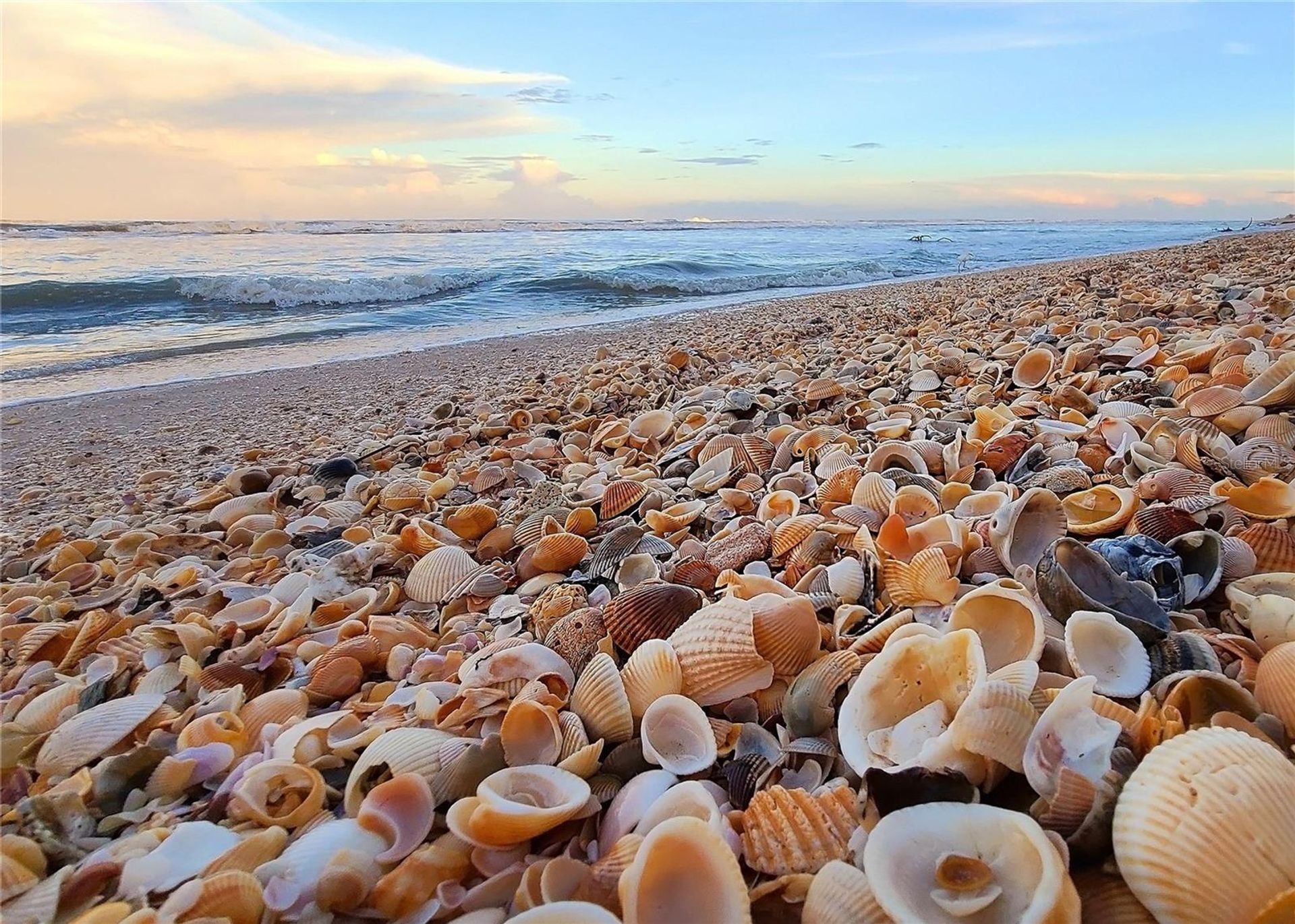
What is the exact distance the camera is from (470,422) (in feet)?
15.8

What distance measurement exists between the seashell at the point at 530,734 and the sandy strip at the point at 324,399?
A: 130 inches

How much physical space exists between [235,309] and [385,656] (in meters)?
12.0

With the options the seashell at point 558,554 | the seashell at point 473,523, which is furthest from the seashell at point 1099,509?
the seashell at point 473,523

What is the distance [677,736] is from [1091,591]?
0.89 meters

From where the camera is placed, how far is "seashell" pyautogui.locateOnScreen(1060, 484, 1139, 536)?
1.82 meters

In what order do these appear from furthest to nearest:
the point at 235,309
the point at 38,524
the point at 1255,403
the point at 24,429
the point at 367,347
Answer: the point at 235,309
the point at 367,347
the point at 24,429
the point at 38,524
the point at 1255,403

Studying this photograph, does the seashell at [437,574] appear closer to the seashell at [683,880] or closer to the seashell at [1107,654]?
the seashell at [683,880]

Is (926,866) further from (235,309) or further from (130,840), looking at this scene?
(235,309)

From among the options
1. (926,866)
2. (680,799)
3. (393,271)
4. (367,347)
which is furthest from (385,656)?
(393,271)

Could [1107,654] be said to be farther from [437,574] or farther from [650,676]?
[437,574]

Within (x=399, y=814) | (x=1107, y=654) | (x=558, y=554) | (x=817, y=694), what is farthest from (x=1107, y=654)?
(x=558, y=554)

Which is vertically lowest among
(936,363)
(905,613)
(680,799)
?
(680,799)

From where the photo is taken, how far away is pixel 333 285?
1340 cm

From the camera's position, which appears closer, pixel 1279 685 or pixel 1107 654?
pixel 1279 685
